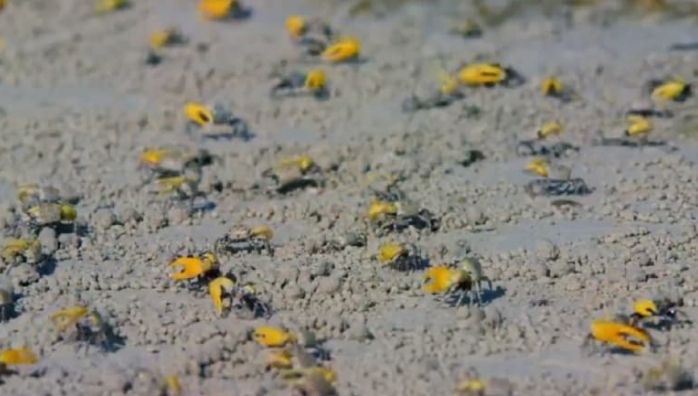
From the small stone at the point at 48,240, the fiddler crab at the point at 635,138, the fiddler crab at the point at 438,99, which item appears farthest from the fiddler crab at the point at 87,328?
the fiddler crab at the point at 635,138

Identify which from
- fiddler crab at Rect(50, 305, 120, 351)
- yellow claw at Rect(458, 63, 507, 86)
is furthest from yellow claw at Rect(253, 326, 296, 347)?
yellow claw at Rect(458, 63, 507, 86)

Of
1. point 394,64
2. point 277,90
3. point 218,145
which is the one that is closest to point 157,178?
point 218,145

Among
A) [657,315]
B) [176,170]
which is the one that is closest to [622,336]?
[657,315]

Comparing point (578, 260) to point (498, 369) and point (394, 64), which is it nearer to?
point (498, 369)

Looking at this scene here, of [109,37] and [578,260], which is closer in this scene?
[578,260]

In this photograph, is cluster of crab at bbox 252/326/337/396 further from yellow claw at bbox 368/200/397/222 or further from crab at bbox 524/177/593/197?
crab at bbox 524/177/593/197

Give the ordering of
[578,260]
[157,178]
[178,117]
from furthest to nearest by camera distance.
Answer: [178,117]
[157,178]
[578,260]
